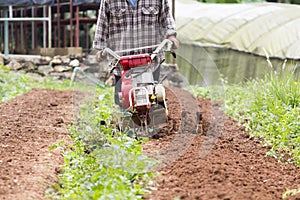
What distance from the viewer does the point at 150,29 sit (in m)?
6.52

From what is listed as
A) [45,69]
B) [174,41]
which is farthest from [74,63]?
[174,41]

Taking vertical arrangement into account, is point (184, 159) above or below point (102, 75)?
above

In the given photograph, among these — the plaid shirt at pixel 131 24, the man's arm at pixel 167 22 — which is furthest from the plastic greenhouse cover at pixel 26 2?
the man's arm at pixel 167 22

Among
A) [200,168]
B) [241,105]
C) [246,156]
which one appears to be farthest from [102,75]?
[200,168]

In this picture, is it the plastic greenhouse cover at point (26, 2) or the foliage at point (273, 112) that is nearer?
the foliage at point (273, 112)

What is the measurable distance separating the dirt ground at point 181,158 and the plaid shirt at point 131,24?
0.98 meters

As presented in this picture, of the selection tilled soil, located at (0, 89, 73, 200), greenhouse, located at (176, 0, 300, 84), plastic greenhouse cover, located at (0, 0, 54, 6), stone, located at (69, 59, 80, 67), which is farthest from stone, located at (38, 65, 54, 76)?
tilled soil, located at (0, 89, 73, 200)

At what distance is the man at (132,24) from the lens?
641 centimetres

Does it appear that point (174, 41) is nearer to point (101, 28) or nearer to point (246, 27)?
point (101, 28)

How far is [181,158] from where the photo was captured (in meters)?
5.18

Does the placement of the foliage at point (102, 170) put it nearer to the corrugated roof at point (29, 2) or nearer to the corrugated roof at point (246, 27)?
the corrugated roof at point (246, 27)

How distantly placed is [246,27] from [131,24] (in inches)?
297

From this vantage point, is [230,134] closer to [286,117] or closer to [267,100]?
[286,117]

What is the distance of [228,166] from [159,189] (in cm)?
Answer: 84
